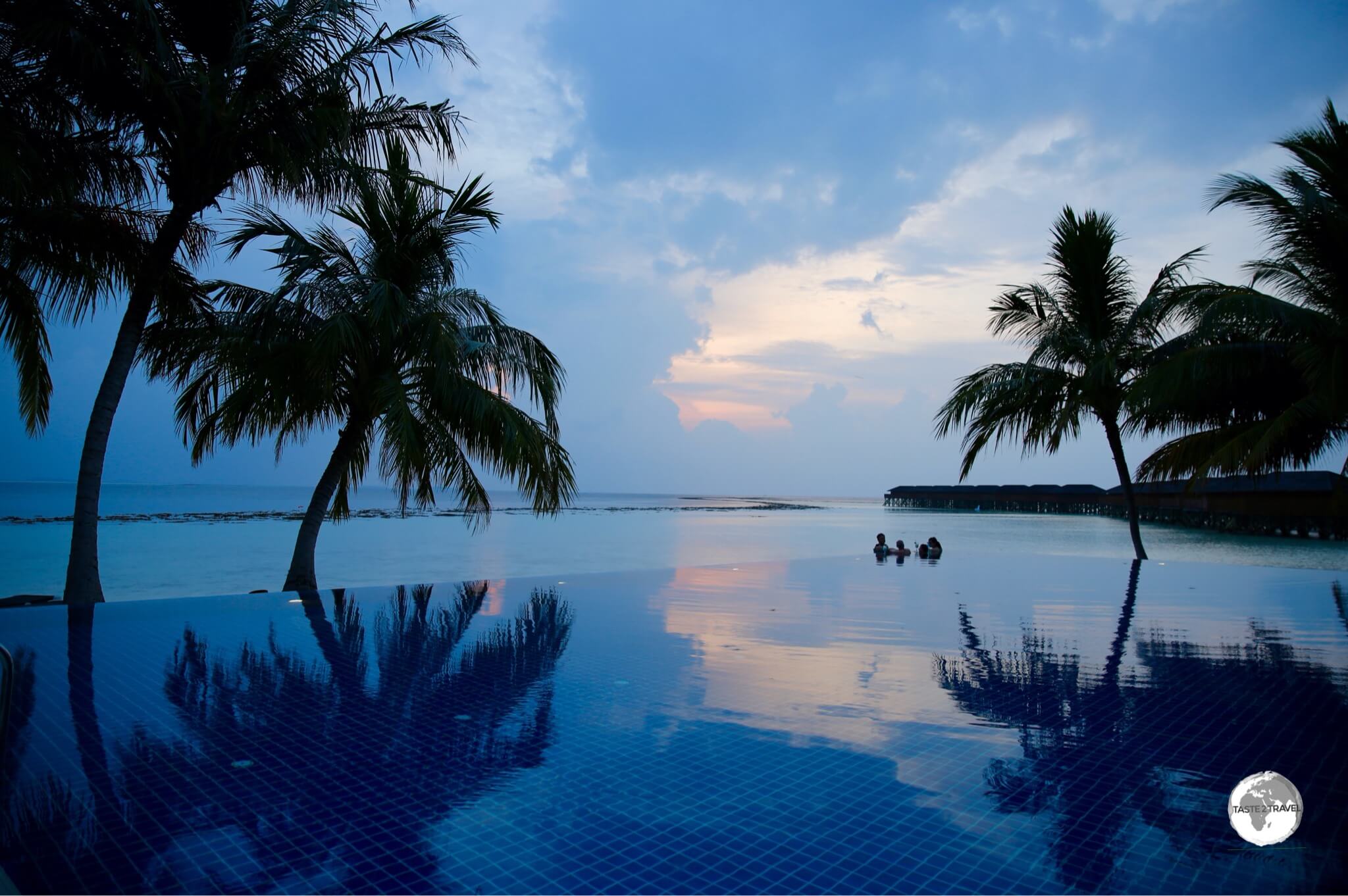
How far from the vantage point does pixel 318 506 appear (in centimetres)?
858

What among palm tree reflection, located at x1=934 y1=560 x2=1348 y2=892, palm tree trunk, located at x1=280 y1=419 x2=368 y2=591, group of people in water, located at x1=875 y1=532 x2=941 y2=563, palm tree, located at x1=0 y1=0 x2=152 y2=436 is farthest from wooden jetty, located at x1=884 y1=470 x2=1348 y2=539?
palm tree, located at x1=0 y1=0 x2=152 y2=436

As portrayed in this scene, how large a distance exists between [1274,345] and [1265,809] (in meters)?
7.59

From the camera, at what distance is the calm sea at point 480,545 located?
1501 centimetres

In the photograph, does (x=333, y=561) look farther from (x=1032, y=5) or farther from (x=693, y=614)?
(x=1032, y=5)

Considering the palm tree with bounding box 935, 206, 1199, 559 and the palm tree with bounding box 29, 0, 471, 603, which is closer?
the palm tree with bounding box 29, 0, 471, 603

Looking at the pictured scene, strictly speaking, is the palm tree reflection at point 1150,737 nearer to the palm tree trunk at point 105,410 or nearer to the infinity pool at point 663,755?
the infinity pool at point 663,755

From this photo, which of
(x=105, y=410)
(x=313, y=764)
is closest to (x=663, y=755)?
(x=313, y=764)

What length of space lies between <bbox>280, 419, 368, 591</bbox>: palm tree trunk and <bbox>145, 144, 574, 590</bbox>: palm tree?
0.02 meters

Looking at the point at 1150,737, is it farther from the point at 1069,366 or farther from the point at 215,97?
the point at 1069,366

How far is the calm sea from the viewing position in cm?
1501

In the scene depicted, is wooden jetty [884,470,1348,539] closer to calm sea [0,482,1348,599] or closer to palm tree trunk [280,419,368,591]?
calm sea [0,482,1348,599]

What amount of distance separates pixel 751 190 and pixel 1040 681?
13296 mm

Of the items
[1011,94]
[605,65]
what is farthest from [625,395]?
[1011,94]

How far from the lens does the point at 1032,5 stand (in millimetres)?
12000
